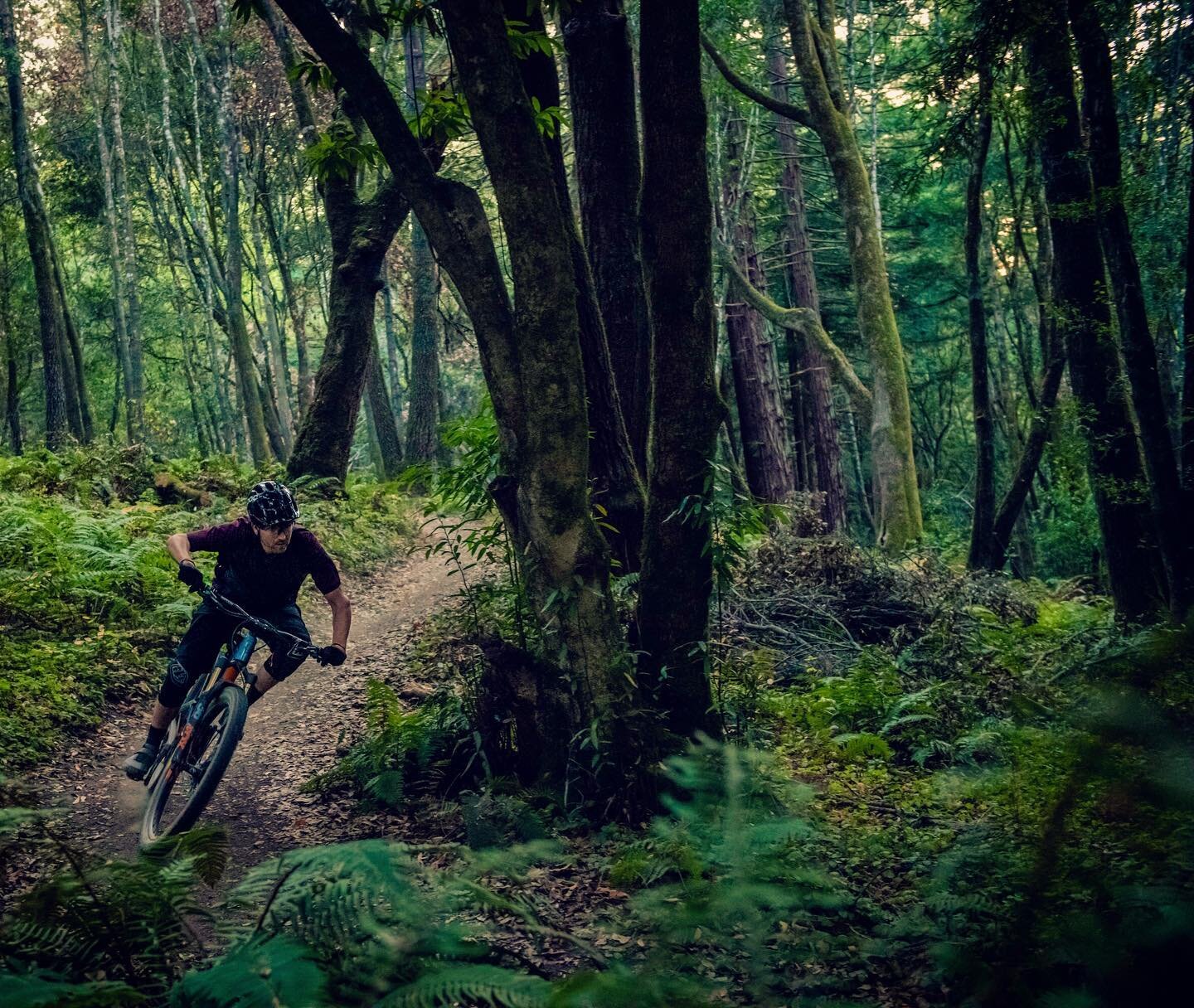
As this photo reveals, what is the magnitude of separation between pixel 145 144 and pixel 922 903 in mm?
29802

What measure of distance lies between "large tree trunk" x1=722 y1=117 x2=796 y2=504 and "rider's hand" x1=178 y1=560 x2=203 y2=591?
37.6 feet

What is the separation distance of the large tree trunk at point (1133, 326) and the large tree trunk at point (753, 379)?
8868 mm

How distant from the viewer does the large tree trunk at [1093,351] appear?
328 inches

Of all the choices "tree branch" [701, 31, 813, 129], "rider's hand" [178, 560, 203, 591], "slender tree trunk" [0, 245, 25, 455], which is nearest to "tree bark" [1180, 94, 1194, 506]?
"rider's hand" [178, 560, 203, 591]

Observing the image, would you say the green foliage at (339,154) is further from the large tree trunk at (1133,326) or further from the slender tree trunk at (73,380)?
the slender tree trunk at (73,380)

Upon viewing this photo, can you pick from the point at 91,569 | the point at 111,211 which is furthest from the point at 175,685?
the point at 111,211

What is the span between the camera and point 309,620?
1282cm

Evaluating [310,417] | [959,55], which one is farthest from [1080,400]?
[310,417]

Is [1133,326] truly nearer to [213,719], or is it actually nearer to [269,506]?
[269,506]

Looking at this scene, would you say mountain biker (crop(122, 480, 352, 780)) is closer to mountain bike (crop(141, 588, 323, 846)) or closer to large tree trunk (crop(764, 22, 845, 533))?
mountain bike (crop(141, 588, 323, 846))

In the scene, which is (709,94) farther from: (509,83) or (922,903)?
(922,903)

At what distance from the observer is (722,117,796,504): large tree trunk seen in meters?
17.1

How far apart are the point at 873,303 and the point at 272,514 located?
35.3 feet

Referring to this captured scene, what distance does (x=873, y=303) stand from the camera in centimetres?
1440
